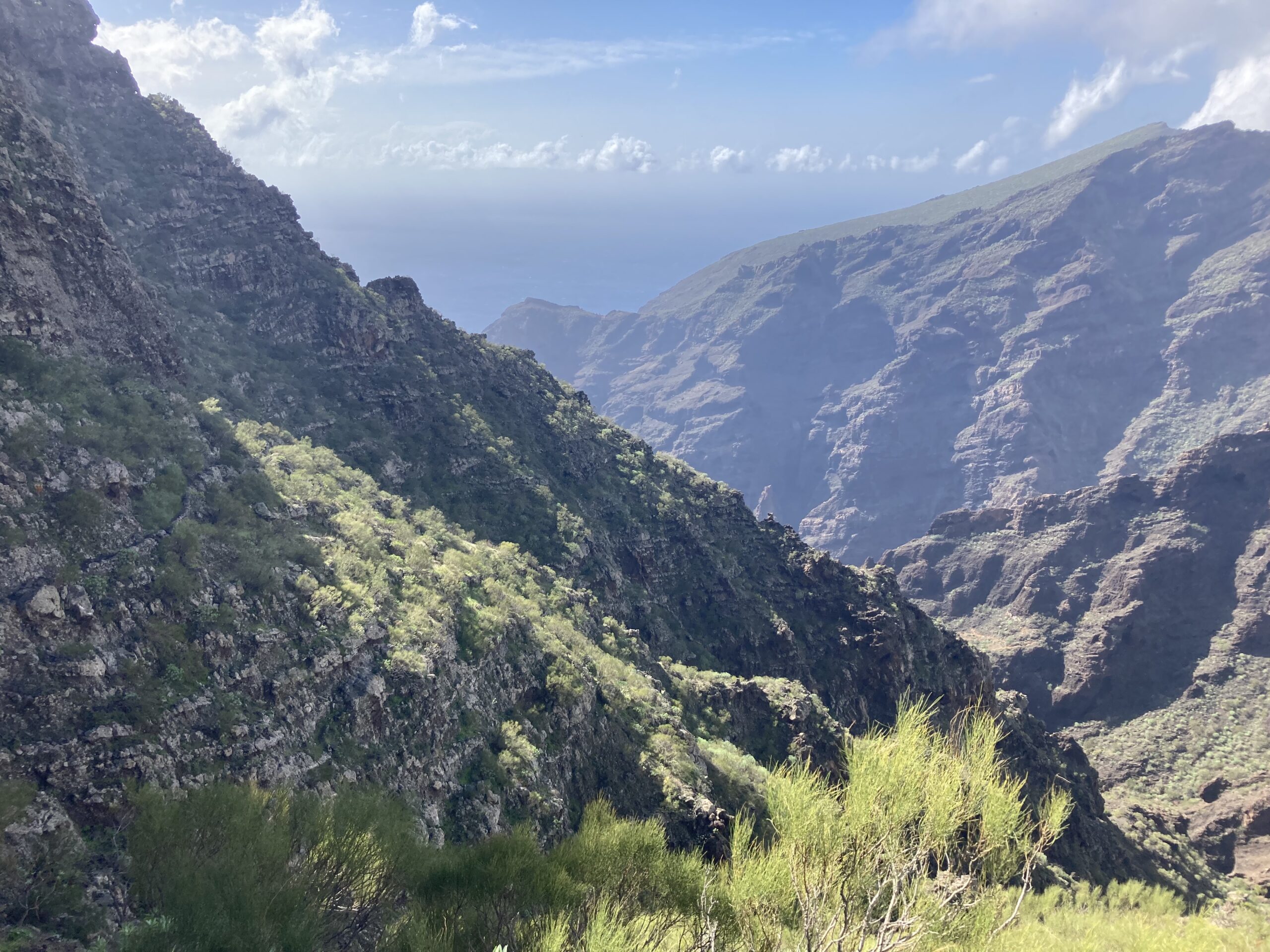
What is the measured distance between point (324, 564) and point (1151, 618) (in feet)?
342

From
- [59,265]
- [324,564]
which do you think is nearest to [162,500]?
[324,564]

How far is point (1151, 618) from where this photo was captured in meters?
94.5

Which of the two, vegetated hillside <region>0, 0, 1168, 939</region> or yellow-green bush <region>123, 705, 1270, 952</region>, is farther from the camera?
vegetated hillside <region>0, 0, 1168, 939</region>

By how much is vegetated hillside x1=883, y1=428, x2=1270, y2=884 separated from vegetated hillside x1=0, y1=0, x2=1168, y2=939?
855 inches

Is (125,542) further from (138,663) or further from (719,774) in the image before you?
(719,774)

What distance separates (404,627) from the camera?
28656 millimetres

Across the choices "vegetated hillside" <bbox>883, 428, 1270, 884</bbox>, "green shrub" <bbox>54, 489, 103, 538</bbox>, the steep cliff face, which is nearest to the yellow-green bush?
"green shrub" <bbox>54, 489, 103, 538</bbox>

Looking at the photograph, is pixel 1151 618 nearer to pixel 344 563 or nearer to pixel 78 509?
pixel 344 563

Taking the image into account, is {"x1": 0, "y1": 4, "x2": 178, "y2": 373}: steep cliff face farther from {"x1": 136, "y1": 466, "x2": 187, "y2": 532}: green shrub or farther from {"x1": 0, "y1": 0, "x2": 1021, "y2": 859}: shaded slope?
{"x1": 136, "y1": 466, "x2": 187, "y2": 532}: green shrub

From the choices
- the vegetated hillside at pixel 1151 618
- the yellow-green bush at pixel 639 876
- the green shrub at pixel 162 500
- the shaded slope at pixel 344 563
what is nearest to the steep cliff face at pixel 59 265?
the shaded slope at pixel 344 563

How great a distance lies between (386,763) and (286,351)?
3891 centimetres

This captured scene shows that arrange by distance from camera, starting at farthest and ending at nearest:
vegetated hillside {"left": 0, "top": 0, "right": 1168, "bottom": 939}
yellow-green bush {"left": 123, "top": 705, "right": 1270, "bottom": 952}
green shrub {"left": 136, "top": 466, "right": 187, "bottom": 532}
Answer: green shrub {"left": 136, "top": 466, "right": 187, "bottom": 532} → vegetated hillside {"left": 0, "top": 0, "right": 1168, "bottom": 939} → yellow-green bush {"left": 123, "top": 705, "right": 1270, "bottom": 952}

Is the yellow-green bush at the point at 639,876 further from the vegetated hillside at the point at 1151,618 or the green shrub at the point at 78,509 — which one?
the vegetated hillside at the point at 1151,618

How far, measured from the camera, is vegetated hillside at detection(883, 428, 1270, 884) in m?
72.4
